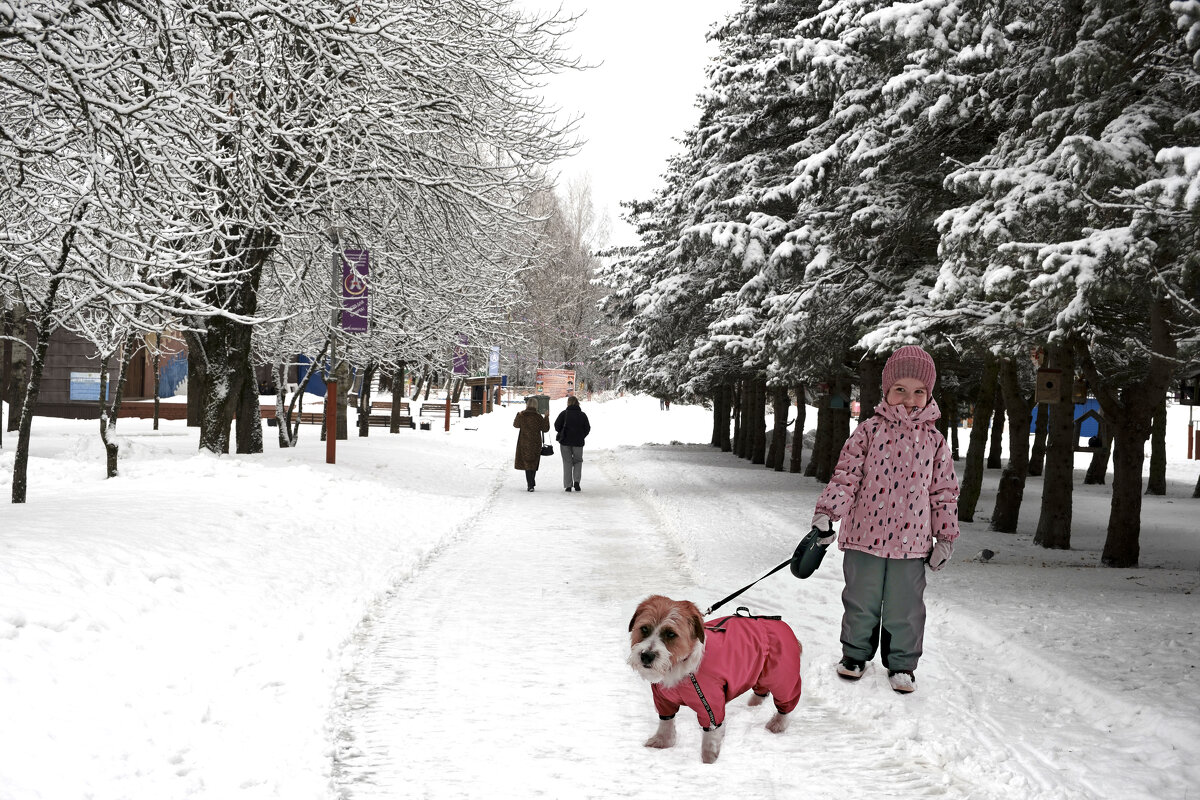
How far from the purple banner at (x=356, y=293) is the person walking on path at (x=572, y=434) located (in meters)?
4.04

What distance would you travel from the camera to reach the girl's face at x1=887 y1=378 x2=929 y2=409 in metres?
5.96

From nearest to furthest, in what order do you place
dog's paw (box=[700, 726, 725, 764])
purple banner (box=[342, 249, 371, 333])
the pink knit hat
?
dog's paw (box=[700, 726, 725, 764]) < the pink knit hat < purple banner (box=[342, 249, 371, 333])

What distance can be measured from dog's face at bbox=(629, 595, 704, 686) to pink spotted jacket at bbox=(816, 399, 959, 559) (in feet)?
5.36

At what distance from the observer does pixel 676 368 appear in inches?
1340

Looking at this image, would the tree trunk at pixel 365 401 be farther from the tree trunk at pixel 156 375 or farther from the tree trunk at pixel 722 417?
the tree trunk at pixel 722 417

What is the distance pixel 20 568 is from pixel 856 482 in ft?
17.2

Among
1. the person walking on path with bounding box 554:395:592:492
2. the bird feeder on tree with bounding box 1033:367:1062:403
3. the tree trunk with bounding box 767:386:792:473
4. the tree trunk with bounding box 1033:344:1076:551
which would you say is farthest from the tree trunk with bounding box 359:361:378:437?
the bird feeder on tree with bounding box 1033:367:1062:403

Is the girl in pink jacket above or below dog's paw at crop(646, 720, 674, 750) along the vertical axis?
above

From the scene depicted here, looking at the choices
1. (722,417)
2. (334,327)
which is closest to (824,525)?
(334,327)

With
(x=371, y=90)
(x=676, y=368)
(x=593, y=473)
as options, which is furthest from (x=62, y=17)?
(x=676, y=368)

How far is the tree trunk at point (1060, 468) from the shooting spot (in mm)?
14688

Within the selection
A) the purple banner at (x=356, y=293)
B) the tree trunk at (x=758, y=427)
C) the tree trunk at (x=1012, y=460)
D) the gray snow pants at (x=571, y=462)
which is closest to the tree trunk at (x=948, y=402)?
the tree trunk at (x=758, y=427)

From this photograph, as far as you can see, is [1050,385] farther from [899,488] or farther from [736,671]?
[736,671]

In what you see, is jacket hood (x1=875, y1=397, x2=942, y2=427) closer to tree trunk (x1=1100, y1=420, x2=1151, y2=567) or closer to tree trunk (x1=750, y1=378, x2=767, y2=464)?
tree trunk (x1=1100, y1=420, x2=1151, y2=567)
